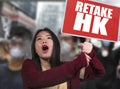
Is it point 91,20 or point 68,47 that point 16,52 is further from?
point 91,20

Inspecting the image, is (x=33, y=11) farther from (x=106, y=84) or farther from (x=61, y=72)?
(x=61, y=72)

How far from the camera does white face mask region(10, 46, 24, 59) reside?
3910 mm

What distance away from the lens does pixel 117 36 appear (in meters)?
2.44

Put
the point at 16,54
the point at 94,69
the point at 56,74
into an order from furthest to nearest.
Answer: the point at 16,54
the point at 94,69
the point at 56,74

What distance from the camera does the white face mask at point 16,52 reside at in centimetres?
391

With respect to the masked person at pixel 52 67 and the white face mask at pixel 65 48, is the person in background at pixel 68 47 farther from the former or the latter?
the masked person at pixel 52 67

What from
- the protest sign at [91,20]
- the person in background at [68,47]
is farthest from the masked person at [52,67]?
the person in background at [68,47]

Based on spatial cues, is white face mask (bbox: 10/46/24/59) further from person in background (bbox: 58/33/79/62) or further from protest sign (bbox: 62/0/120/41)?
protest sign (bbox: 62/0/120/41)

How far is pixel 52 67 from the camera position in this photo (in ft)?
7.75

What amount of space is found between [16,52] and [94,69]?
171 cm

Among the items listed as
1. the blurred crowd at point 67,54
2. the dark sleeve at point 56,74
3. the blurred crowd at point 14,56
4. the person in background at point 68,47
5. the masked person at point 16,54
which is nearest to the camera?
the dark sleeve at point 56,74

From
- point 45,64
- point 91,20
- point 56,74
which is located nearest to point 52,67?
point 45,64

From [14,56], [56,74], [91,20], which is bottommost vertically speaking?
[14,56]

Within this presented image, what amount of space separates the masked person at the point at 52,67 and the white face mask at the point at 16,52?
152 centimetres
